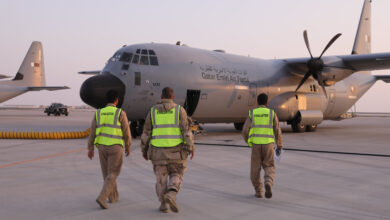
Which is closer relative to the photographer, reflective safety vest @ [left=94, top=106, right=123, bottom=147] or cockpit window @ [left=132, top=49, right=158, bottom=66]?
reflective safety vest @ [left=94, top=106, right=123, bottom=147]

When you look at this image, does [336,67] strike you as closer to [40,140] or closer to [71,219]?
[40,140]

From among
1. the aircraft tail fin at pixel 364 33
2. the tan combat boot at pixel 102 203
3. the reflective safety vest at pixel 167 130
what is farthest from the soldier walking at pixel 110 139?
the aircraft tail fin at pixel 364 33

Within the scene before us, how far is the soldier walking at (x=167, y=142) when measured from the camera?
509cm

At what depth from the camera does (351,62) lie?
19.4 m

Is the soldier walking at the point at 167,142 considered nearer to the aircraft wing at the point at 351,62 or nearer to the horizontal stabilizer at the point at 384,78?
the aircraft wing at the point at 351,62

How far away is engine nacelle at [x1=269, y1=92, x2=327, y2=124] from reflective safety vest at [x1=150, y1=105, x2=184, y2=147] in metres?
14.1

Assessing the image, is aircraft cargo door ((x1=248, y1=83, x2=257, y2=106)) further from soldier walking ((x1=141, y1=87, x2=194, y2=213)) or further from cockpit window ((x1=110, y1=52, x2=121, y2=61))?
soldier walking ((x1=141, y1=87, x2=194, y2=213))

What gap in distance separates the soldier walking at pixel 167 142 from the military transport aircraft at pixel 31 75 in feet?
124

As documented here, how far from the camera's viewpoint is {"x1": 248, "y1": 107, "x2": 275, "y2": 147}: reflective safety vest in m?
6.02

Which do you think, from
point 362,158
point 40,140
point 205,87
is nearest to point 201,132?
point 205,87

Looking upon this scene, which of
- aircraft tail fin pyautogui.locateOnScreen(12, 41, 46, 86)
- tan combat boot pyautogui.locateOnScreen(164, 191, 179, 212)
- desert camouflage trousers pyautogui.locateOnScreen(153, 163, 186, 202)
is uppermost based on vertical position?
aircraft tail fin pyautogui.locateOnScreen(12, 41, 46, 86)

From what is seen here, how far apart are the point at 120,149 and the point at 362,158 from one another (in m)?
7.38

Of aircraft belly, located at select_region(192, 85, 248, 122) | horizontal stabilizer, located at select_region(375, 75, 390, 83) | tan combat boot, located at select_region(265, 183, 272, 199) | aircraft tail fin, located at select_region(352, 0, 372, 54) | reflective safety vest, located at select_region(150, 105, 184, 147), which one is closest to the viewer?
reflective safety vest, located at select_region(150, 105, 184, 147)

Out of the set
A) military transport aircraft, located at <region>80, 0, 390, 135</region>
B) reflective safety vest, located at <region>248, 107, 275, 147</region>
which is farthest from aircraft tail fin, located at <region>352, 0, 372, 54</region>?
reflective safety vest, located at <region>248, 107, 275, 147</region>
